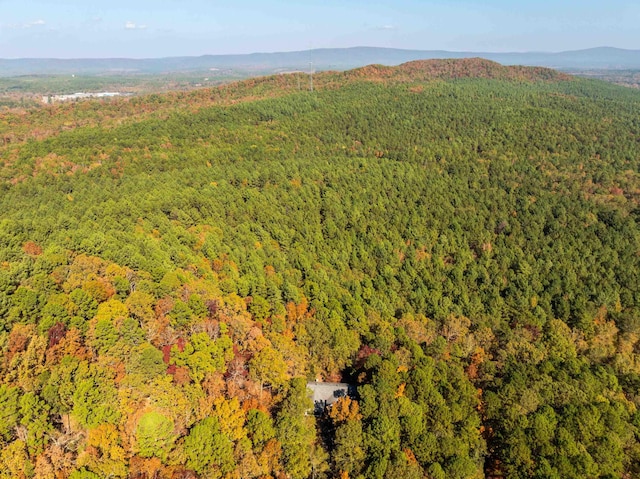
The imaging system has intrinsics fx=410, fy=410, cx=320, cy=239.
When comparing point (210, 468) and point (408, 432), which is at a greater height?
point (210, 468)

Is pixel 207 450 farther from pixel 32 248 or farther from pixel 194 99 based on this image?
pixel 194 99

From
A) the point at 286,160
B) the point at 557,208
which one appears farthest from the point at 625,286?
the point at 286,160

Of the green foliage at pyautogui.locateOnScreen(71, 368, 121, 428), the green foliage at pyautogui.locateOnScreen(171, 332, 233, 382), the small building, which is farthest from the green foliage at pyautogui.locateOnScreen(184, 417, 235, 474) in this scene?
the small building

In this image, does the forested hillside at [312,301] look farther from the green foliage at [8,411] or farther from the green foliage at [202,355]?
the green foliage at [202,355]

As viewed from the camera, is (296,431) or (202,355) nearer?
(296,431)

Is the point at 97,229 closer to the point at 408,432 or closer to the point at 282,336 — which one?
the point at 282,336

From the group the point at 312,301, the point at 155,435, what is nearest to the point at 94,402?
the point at 155,435

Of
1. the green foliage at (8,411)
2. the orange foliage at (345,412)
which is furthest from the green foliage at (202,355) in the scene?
the green foliage at (8,411)
